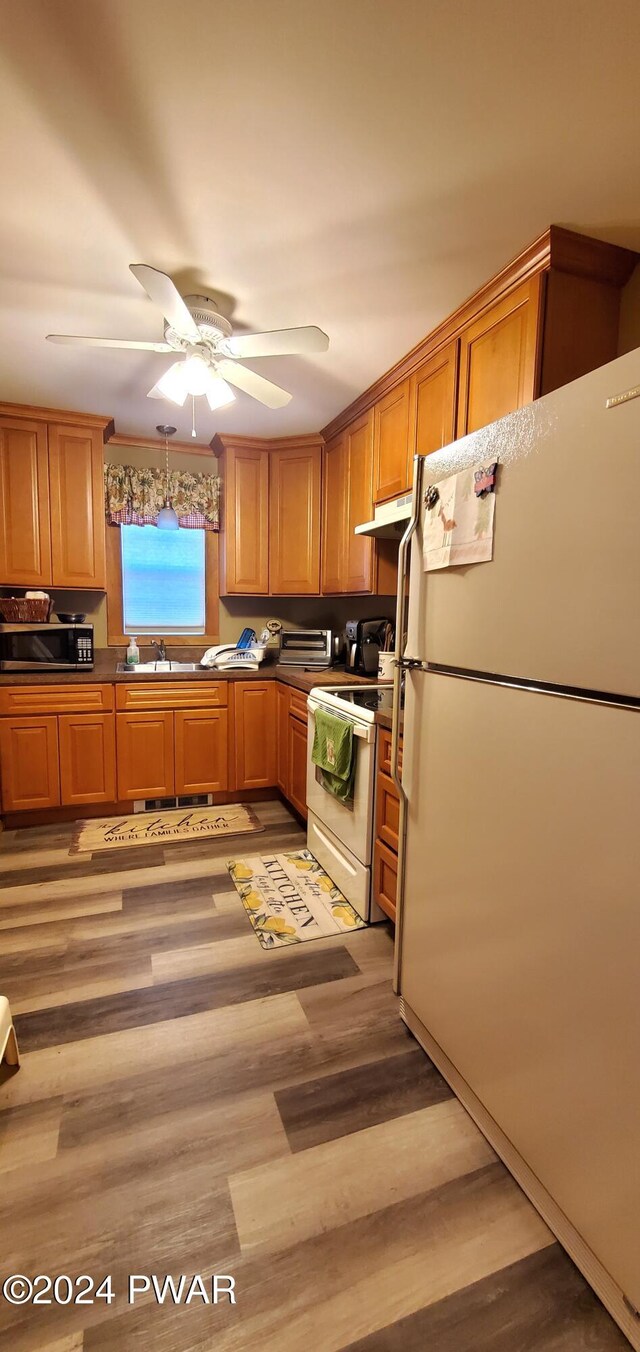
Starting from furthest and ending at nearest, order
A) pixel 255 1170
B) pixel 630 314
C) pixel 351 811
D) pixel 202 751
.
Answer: pixel 202 751 → pixel 351 811 → pixel 630 314 → pixel 255 1170

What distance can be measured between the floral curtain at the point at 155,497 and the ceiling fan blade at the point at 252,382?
1527 millimetres

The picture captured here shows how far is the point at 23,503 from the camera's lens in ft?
10.5

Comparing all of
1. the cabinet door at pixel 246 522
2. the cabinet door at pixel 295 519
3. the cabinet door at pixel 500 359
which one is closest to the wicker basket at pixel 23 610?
the cabinet door at pixel 246 522

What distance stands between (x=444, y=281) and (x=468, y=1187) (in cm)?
268

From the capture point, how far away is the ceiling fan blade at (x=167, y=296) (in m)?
1.51

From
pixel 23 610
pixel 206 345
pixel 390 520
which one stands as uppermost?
pixel 206 345

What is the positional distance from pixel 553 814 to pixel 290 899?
1.68 metres

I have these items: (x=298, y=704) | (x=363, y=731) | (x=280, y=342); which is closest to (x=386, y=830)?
(x=363, y=731)

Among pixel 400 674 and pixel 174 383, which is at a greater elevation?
pixel 174 383

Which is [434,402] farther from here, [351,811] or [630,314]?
[351,811]

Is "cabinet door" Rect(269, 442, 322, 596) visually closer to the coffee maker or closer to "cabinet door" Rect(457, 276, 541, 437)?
the coffee maker

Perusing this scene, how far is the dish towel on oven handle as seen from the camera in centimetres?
228

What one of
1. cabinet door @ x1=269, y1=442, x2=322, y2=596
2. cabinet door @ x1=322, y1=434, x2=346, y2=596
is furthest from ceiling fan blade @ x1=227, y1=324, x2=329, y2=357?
cabinet door @ x1=269, y1=442, x2=322, y2=596

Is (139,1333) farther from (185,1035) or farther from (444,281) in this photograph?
(444,281)
